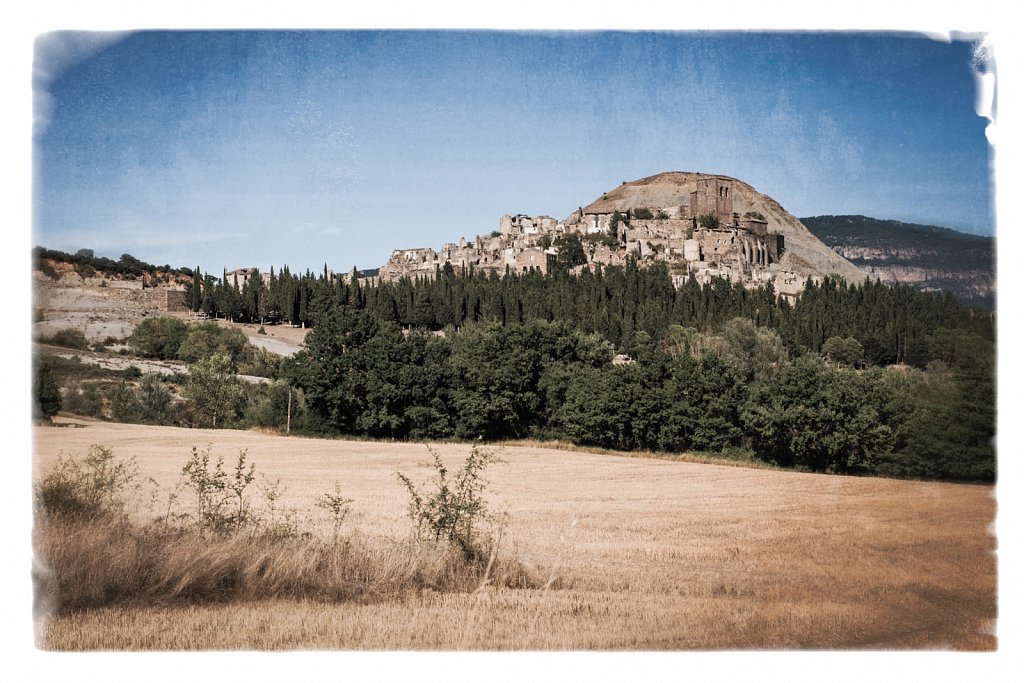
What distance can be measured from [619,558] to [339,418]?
199 centimetres

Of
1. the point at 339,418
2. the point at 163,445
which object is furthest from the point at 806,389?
the point at 163,445

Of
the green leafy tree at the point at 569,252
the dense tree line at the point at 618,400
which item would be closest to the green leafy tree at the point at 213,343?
the dense tree line at the point at 618,400

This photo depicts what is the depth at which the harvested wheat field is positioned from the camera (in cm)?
320

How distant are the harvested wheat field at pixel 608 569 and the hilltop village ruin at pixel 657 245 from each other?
5.47 feet

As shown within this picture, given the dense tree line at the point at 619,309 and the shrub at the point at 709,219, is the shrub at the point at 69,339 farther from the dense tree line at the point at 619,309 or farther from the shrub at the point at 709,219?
the shrub at the point at 709,219

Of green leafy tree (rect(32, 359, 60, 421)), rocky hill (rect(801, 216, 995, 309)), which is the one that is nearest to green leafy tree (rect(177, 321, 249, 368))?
green leafy tree (rect(32, 359, 60, 421))

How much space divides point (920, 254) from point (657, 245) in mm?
27946

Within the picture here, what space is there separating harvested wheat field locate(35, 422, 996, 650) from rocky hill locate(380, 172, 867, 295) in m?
1.58

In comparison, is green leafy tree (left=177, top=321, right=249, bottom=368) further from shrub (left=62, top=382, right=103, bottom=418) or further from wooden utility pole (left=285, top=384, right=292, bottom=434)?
shrub (left=62, top=382, right=103, bottom=418)

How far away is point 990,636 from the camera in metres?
3.42

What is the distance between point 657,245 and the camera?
31.6 metres

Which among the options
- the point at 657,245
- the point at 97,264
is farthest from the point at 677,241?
the point at 97,264

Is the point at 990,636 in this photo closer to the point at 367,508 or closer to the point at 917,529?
the point at 917,529

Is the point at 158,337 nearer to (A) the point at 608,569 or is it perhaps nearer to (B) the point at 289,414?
Result: (B) the point at 289,414
